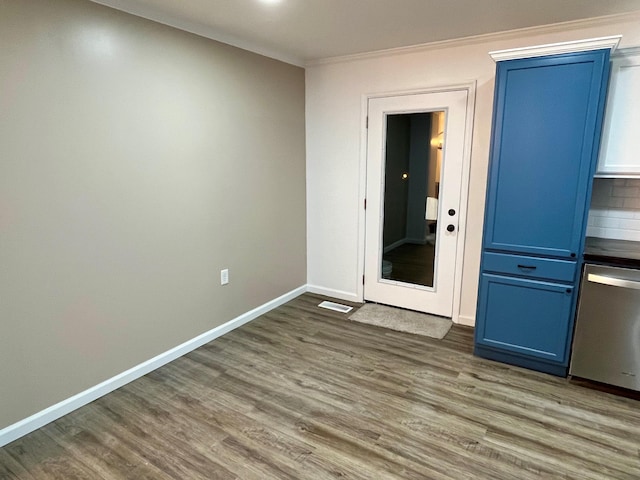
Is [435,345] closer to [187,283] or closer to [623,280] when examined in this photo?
[623,280]

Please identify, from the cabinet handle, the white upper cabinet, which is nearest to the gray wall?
the cabinet handle

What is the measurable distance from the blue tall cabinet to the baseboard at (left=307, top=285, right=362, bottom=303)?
1.44 m

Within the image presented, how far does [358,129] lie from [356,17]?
4.09 feet

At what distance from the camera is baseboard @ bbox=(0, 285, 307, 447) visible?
2.16m

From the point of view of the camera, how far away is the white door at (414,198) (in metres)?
3.40

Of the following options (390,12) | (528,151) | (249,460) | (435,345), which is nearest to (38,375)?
(249,460)

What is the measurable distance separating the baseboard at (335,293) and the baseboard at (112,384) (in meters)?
0.76

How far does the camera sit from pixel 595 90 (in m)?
2.36

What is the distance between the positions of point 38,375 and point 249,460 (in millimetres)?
1302

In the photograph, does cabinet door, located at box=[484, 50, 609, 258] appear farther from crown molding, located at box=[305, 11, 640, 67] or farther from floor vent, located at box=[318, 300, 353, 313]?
floor vent, located at box=[318, 300, 353, 313]

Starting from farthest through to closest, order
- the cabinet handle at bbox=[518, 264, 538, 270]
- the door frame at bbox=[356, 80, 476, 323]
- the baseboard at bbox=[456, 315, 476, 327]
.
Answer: the baseboard at bbox=[456, 315, 476, 327] < the door frame at bbox=[356, 80, 476, 323] < the cabinet handle at bbox=[518, 264, 538, 270]

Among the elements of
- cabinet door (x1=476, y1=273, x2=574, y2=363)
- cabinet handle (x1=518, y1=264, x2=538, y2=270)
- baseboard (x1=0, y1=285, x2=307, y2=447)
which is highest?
cabinet handle (x1=518, y1=264, x2=538, y2=270)

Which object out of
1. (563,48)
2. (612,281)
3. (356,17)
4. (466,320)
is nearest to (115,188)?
(356,17)

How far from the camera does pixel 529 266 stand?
2.72 m
